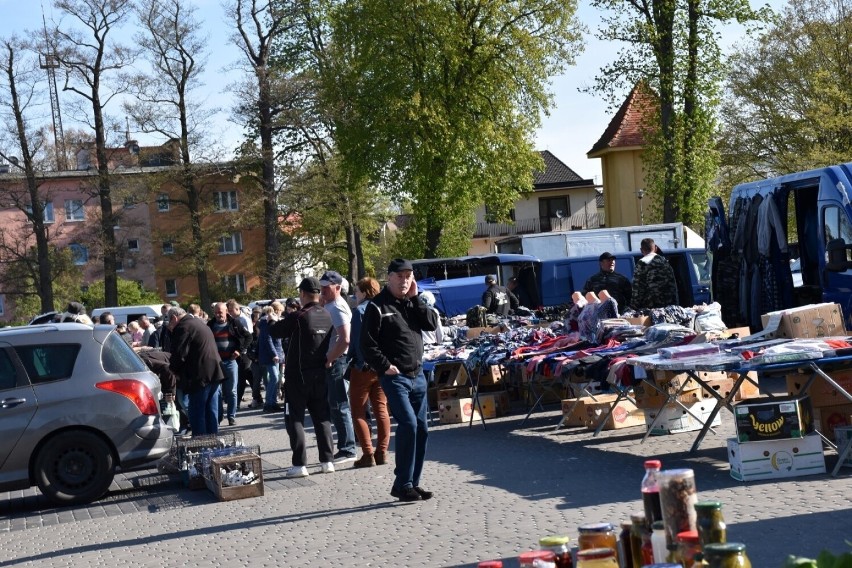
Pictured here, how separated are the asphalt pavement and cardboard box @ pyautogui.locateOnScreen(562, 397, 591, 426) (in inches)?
15.5

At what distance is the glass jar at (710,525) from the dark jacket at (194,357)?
1143 centimetres

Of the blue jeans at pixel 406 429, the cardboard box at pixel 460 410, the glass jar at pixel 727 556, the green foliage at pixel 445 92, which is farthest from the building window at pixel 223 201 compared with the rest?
the glass jar at pixel 727 556

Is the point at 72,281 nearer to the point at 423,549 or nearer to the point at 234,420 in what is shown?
the point at 234,420

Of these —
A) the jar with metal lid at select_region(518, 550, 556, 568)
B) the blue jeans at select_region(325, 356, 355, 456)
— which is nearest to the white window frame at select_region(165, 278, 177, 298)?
the blue jeans at select_region(325, 356, 355, 456)

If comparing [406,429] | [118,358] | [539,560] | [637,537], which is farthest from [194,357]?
[539,560]

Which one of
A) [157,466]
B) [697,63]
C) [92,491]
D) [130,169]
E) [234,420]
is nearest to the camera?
[92,491]

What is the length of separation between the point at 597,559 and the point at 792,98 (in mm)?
51570

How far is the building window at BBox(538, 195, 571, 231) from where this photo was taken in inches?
3201

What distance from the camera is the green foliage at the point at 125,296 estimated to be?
6606 centimetres

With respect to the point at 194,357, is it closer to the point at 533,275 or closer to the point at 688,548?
the point at 688,548

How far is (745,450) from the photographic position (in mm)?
9734

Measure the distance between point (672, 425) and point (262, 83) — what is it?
3798 centimetres

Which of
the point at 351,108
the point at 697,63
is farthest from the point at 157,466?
the point at 351,108

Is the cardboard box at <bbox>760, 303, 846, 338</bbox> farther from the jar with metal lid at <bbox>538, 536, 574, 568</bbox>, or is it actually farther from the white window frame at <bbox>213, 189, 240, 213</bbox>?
the white window frame at <bbox>213, 189, 240, 213</bbox>
